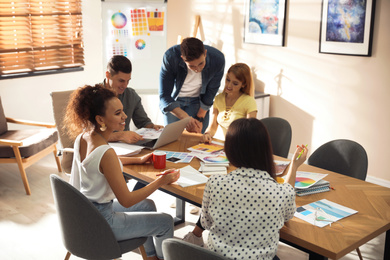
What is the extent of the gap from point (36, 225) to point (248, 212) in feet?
7.47

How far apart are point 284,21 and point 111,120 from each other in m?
3.05

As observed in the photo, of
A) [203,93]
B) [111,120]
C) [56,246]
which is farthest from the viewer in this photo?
[203,93]

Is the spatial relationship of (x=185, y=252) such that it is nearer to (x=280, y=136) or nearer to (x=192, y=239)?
(x=192, y=239)

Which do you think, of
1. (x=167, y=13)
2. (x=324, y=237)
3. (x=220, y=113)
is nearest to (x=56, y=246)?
(x=220, y=113)

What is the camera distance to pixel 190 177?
2.51 m

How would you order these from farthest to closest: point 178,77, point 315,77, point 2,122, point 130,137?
point 315,77
point 2,122
point 178,77
point 130,137

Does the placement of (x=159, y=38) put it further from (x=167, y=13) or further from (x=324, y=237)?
(x=324, y=237)

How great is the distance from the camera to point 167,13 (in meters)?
6.02

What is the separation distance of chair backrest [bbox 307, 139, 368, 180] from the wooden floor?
641mm

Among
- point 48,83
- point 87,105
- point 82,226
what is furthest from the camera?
point 48,83

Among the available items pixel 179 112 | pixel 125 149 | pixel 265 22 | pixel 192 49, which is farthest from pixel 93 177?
pixel 265 22

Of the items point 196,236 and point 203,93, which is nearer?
point 196,236

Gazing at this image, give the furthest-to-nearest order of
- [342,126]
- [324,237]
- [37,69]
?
[37,69] → [342,126] → [324,237]

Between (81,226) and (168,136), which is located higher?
(168,136)
